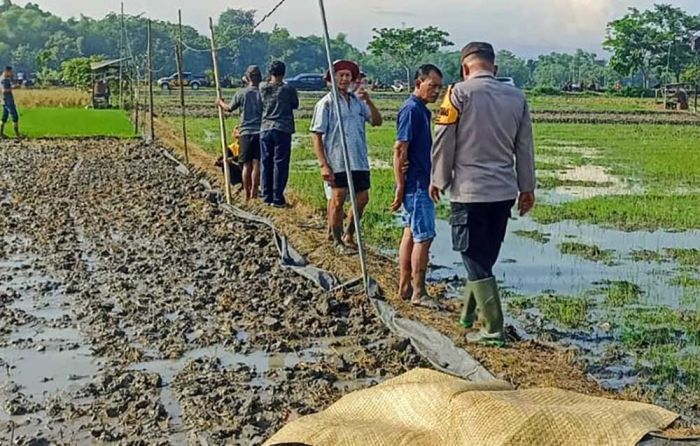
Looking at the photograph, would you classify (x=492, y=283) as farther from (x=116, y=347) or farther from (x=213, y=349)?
(x=116, y=347)

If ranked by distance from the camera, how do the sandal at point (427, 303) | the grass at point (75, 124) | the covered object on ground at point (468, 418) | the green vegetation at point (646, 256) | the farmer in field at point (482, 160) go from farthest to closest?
the grass at point (75, 124) → the green vegetation at point (646, 256) → the sandal at point (427, 303) → the farmer in field at point (482, 160) → the covered object on ground at point (468, 418)

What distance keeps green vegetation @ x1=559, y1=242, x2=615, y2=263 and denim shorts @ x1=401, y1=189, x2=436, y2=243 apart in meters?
2.95

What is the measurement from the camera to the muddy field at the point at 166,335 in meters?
4.63

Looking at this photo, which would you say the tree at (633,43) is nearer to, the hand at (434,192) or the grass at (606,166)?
the grass at (606,166)

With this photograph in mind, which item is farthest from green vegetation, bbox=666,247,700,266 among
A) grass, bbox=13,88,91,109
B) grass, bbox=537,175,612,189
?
grass, bbox=13,88,91,109

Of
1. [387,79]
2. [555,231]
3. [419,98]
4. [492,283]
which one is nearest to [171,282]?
[419,98]

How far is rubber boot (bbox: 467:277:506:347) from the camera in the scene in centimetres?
554

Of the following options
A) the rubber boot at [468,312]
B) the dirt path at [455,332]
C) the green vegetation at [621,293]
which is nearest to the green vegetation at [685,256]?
the green vegetation at [621,293]

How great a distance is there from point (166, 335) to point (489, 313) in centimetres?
191

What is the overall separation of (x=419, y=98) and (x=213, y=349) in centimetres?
197

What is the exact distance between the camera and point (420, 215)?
6.39 metres

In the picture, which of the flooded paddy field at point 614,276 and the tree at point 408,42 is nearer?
the flooded paddy field at point 614,276

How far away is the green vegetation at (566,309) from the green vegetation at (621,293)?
187 millimetres

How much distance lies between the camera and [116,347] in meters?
5.81
